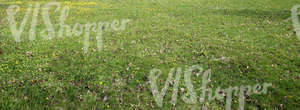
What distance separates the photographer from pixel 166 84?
8.28 meters

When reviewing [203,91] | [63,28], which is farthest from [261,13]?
[63,28]

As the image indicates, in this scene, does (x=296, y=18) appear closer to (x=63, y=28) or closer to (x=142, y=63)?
(x=142, y=63)

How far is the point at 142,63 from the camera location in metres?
9.91

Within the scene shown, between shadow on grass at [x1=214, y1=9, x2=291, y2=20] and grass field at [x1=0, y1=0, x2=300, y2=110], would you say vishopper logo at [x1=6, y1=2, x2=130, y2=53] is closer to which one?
grass field at [x1=0, y1=0, x2=300, y2=110]

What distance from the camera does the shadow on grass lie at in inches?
752

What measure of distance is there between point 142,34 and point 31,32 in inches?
350

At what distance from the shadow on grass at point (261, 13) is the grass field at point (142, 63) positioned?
2152 mm

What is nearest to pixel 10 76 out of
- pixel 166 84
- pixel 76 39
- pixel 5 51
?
pixel 5 51

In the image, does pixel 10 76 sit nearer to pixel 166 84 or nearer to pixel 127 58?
pixel 127 58

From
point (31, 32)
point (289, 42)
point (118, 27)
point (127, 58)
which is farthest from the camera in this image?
point (118, 27)

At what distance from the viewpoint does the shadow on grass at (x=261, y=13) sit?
1911cm

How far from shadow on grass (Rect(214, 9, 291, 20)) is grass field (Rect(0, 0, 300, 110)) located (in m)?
2.15

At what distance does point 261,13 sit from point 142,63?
18.1 m

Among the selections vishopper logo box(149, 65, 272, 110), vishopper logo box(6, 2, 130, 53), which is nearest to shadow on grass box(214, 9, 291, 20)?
vishopper logo box(6, 2, 130, 53)
